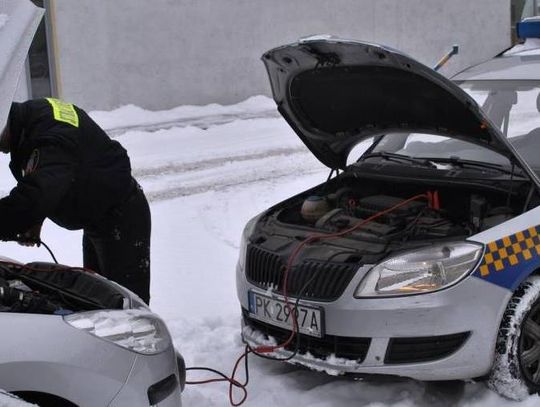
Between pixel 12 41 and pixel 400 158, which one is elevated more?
pixel 12 41

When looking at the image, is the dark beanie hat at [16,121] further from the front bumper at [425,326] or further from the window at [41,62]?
the window at [41,62]

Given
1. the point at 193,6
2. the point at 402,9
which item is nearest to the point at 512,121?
the point at 193,6

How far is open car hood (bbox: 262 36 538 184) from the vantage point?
12.1ft

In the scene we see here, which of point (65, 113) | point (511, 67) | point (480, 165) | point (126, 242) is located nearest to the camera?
point (65, 113)

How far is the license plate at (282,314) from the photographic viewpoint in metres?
3.60

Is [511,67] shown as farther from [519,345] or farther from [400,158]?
[519,345]

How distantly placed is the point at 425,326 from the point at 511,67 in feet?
7.01

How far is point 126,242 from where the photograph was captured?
4.37 m

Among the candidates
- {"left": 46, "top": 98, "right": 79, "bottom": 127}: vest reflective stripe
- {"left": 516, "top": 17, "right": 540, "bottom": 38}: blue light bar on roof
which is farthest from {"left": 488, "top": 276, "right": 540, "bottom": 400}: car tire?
{"left": 516, "top": 17, "right": 540, "bottom": 38}: blue light bar on roof

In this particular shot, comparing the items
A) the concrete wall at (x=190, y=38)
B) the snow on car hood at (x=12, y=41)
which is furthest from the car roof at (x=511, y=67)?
the concrete wall at (x=190, y=38)

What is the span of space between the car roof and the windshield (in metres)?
0.05

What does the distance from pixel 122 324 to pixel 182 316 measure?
2.24 m

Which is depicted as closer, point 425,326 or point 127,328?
point 127,328

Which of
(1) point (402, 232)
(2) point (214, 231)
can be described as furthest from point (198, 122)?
(1) point (402, 232)
